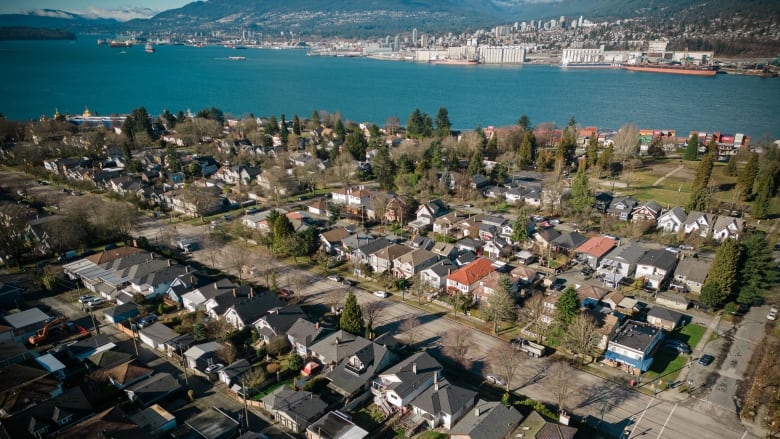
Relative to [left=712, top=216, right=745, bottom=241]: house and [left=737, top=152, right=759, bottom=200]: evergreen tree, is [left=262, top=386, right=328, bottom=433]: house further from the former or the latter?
[left=737, top=152, right=759, bottom=200]: evergreen tree

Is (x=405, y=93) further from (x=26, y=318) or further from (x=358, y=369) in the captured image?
(x=358, y=369)

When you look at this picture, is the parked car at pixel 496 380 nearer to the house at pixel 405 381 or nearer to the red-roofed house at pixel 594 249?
the house at pixel 405 381

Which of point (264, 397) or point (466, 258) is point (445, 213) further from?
point (264, 397)

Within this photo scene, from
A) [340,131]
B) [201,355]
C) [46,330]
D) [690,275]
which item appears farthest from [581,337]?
[340,131]

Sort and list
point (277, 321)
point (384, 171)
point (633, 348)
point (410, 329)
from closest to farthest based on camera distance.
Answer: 1. point (633, 348)
2. point (277, 321)
3. point (410, 329)
4. point (384, 171)

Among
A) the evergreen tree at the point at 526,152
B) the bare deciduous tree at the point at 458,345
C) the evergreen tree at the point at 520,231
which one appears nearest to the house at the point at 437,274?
the bare deciduous tree at the point at 458,345
